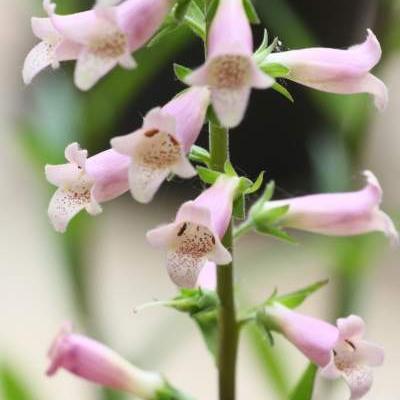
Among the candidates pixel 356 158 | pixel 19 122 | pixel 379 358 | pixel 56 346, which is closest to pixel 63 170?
pixel 56 346

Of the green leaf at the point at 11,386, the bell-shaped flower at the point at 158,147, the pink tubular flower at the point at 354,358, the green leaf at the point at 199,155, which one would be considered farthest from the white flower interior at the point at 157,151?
the green leaf at the point at 11,386

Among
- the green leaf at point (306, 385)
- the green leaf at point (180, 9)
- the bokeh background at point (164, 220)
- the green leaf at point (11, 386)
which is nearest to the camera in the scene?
the green leaf at point (180, 9)

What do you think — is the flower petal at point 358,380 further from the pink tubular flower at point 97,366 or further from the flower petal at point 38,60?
the flower petal at point 38,60

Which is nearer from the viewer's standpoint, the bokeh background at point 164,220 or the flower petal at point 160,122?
the flower petal at point 160,122

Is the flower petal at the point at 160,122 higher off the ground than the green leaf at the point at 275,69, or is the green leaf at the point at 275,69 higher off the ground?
the flower petal at the point at 160,122

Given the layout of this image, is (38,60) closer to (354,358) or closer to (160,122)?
(160,122)

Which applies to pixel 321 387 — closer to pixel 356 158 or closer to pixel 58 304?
pixel 356 158

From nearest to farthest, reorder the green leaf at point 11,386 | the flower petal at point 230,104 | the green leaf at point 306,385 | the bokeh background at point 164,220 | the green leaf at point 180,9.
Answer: the flower petal at point 230,104, the green leaf at point 180,9, the green leaf at point 306,385, the green leaf at point 11,386, the bokeh background at point 164,220
